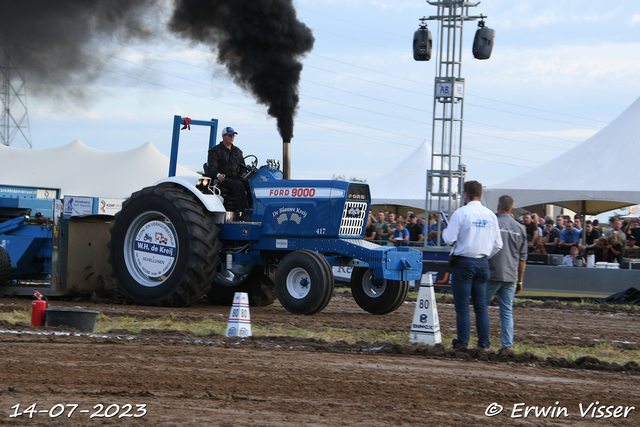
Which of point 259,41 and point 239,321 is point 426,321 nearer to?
point 239,321

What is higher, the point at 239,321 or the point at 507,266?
the point at 507,266

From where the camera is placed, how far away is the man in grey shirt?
7.29 m

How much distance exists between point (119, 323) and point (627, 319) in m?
6.93

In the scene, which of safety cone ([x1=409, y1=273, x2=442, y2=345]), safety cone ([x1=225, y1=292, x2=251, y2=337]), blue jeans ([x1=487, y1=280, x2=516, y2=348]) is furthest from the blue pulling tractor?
blue jeans ([x1=487, y1=280, x2=516, y2=348])

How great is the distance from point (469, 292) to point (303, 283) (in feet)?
9.77

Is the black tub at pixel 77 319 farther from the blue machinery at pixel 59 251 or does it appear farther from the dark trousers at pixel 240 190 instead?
the blue machinery at pixel 59 251

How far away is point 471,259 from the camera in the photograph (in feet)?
23.4

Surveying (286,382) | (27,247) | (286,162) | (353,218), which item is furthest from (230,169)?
(286,382)

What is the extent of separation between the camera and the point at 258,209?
10586mm

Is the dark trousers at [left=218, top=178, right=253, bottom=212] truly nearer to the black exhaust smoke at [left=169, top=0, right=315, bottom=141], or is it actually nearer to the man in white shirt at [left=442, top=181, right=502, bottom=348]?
the black exhaust smoke at [left=169, top=0, right=315, bottom=141]

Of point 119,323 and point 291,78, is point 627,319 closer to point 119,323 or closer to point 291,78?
point 291,78

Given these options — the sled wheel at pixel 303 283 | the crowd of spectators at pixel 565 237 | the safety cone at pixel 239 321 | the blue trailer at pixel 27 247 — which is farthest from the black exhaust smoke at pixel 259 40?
the crowd of spectators at pixel 565 237

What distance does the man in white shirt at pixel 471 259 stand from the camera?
7117 millimetres

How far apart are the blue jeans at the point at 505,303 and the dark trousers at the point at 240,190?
172 inches
